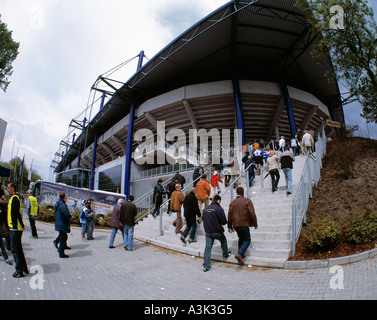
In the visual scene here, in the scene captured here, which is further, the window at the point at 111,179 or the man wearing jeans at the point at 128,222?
the window at the point at 111,179

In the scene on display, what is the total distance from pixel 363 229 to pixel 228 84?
A: 20.0 m

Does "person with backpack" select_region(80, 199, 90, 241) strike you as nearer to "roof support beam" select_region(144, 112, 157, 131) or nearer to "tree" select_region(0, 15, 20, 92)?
"tree" select_region(0, 15, 20, 92)

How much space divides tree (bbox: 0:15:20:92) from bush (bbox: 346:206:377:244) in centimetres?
1838

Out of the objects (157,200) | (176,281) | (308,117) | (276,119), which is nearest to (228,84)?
(276,119)

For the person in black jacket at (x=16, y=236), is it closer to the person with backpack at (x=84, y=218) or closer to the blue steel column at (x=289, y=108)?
the person with backpack at (x=84, y=218)

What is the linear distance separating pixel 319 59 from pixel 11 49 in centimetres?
1770

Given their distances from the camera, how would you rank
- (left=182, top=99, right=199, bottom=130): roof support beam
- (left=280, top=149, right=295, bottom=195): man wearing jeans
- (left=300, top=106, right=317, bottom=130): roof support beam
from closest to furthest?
(left=280, top=149, right=295, bottom=195): man wearing jeans
(left=182, top=99, right=199, bottom=130): roof support beam
(left=300, top=106, right=317, bottom=130): roof support beam

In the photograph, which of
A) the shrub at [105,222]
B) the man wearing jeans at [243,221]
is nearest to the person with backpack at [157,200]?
the shrub at [105,222]

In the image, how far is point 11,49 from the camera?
14.2m

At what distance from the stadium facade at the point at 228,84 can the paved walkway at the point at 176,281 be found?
1446 cm

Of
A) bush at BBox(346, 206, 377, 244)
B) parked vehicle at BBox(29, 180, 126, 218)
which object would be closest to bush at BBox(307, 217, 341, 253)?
bush at BBox(346, 206, 377, 244)

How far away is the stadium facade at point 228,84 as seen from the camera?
1833 cm

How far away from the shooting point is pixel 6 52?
1408 cm

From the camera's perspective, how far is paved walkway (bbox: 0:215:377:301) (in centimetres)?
335
